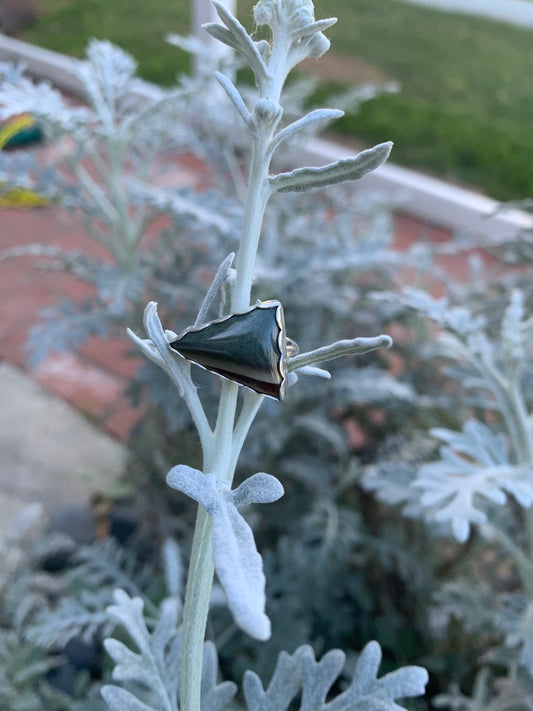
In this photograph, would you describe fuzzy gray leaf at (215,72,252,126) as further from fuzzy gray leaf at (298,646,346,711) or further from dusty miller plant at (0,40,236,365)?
dusty miller plant at (0,40,236,365)

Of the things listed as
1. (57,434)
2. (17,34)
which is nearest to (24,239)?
(17,34)

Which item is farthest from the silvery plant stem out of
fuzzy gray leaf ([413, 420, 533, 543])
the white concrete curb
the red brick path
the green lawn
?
the green lawn

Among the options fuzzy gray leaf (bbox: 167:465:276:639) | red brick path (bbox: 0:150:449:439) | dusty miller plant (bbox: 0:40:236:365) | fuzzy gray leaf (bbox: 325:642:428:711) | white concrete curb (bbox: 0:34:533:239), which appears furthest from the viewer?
white concrete curb (bbox: 0:34:533:239)

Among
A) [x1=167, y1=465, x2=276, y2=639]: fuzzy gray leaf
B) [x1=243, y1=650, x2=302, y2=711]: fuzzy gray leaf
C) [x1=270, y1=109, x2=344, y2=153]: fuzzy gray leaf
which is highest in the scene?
[x1=270, y1=109, x2=344, y2=153]: fuzzy gray leaf

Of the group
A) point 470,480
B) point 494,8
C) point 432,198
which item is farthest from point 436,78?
point 470,480

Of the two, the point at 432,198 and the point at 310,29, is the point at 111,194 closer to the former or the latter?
the point at 310,29

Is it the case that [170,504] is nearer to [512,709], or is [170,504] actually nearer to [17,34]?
[512,709]

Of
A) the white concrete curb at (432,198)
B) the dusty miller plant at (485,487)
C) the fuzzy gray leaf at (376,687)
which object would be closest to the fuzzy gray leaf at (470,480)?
the dusty miller plant at (485,487)
